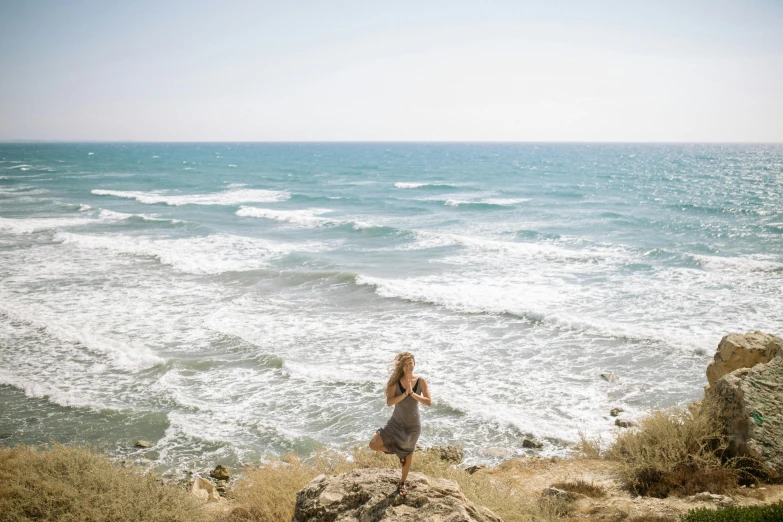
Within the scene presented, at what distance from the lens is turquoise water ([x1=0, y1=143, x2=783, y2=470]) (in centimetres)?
1184

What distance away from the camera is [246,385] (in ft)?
44.5

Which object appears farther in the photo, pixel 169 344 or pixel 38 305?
pixel 38 305

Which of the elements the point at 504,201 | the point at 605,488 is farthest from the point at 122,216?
the point at 605,488

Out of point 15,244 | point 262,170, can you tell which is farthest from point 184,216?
point 262,170

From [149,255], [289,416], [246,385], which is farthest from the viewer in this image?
[149,255]

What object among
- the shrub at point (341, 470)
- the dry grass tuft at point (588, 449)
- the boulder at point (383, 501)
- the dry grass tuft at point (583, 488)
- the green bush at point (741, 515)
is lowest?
the dry grass tuft at point (588, 449)

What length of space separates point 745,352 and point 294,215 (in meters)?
36.0

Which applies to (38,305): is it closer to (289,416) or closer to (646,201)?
(289,416)

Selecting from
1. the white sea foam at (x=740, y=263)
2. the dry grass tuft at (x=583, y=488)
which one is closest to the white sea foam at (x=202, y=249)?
the dry grass tuft at (x=583, y=488)

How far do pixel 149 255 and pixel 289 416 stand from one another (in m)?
18.8

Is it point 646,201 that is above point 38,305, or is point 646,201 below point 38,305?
above

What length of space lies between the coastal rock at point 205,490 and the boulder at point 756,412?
794 centimetres

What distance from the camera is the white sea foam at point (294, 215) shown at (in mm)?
39331

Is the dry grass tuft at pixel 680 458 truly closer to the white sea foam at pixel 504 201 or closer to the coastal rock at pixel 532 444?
the coastal rock at pixel 532 444
